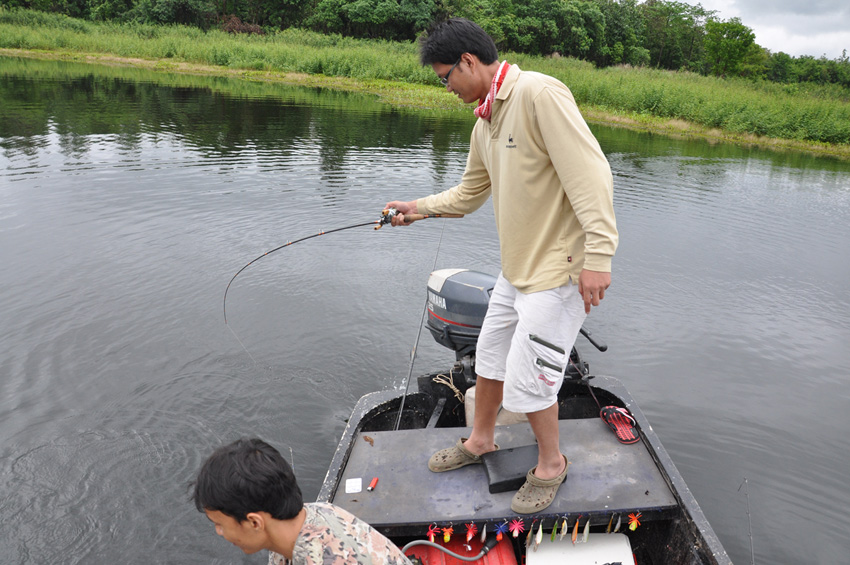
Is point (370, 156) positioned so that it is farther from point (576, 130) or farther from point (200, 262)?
point (576, 130)

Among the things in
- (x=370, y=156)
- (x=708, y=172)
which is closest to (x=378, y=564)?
(x=370, y=156)

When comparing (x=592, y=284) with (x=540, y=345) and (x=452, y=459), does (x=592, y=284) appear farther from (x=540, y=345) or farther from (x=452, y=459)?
(x=452, y=459)

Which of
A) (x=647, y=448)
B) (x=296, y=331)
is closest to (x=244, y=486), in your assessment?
(x=647, y=448)

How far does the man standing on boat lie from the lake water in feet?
6.81

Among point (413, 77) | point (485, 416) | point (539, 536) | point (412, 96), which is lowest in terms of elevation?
point (539, 536)

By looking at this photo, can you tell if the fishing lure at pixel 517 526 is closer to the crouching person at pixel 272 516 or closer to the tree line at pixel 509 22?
the crouching person at pixel 272 516

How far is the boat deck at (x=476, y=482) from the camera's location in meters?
2.49

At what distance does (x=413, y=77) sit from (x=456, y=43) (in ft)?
106

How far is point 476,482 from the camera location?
8.76 feet

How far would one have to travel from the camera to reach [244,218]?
335 inches

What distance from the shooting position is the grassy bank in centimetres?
2188

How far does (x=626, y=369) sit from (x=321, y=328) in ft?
9.79

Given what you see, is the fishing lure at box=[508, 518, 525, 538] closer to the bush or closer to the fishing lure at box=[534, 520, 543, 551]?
the fishing lure at box=[534, 520, 543, 551]

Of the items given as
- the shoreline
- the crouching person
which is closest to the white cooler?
the crouching person
